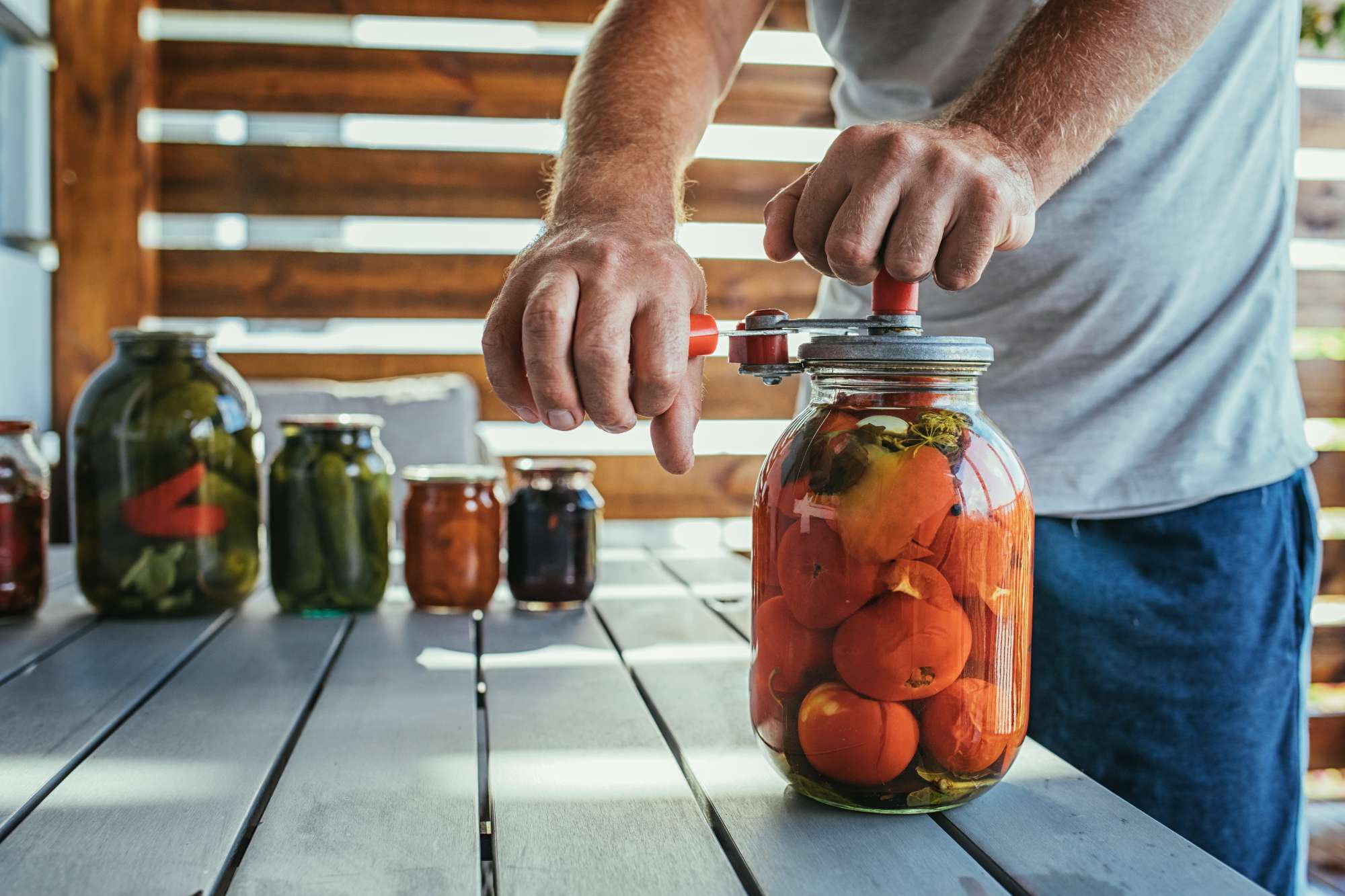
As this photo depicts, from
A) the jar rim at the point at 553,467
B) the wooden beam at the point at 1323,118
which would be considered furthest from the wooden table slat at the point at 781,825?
the wooden beam at the point at 1323,118

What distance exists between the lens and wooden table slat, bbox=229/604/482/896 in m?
0.50

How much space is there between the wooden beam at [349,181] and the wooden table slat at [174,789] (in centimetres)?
200

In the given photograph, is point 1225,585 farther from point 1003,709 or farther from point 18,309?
point 18,309

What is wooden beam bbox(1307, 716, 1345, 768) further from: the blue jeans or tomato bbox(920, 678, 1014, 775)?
tomato bbox(920, 678, 1014, 775)

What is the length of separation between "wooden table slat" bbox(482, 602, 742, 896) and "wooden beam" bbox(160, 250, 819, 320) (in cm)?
196

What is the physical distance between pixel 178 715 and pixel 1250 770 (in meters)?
0.93

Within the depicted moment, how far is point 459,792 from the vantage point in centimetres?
61

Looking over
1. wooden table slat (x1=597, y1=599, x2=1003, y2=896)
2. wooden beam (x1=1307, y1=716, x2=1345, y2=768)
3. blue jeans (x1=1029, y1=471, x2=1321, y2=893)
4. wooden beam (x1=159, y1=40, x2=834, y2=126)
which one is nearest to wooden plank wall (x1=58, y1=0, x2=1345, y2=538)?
wooden beam (x1=159, y1=40, x2=834, y2=126)

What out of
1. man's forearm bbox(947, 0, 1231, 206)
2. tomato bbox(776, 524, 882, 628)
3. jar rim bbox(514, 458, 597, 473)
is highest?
man's forearm bbox(947, 0, 1231, 206)

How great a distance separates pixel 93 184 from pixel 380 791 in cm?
235

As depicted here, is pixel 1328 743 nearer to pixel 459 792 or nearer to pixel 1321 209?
pixel 1321 209

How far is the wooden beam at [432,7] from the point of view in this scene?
8.65ft

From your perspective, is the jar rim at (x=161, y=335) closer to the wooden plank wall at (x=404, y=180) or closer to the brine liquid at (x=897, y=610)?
the brine liquid at (x=897, y=610)

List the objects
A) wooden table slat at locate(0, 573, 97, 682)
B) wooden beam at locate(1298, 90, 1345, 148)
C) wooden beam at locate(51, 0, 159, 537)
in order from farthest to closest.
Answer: wooden beam at locate(1298, 90, 1345, 148)
wooden beam at locate(51, 0, 159, 537)
wooden table slat at locate(0, 573, 97, 682)
